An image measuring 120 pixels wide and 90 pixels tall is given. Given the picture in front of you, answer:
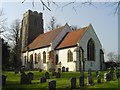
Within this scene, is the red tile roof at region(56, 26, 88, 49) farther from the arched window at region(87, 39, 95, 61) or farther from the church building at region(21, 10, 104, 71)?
the arched window at region(87, 39, 95, 61)

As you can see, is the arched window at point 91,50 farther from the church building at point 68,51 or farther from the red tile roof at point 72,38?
the red tile roof at point 72,38

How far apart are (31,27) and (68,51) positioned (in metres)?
21.1

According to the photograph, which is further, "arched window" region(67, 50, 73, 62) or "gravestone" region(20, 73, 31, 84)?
"arched window" region(67, 50, 73, 62)

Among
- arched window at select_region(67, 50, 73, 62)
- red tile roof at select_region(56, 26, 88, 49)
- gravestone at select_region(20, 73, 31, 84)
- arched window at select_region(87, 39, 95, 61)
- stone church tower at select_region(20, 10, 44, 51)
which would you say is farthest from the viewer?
stone church tower at select_region(20, 10, 44, 51)

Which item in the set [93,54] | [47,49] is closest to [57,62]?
[47,49]

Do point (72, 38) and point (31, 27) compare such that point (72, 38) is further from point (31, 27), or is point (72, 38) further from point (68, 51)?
point (31, 27)

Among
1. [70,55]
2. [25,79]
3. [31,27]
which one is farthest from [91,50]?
[25,79]

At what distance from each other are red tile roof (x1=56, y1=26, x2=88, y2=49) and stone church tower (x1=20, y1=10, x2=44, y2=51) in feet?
53.5

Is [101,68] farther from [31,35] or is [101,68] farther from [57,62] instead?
[31,35]

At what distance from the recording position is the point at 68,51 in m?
42.1

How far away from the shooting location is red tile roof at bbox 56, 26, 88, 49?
136 feet

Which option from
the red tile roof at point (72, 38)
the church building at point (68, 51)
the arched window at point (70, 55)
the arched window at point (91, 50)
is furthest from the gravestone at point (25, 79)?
the arched window at point (91, 50)

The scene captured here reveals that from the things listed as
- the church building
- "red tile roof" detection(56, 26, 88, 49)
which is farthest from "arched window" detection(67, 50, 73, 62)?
"red tile roof" detection(56, 26, 88, 49)

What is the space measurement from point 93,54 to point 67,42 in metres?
4.73
